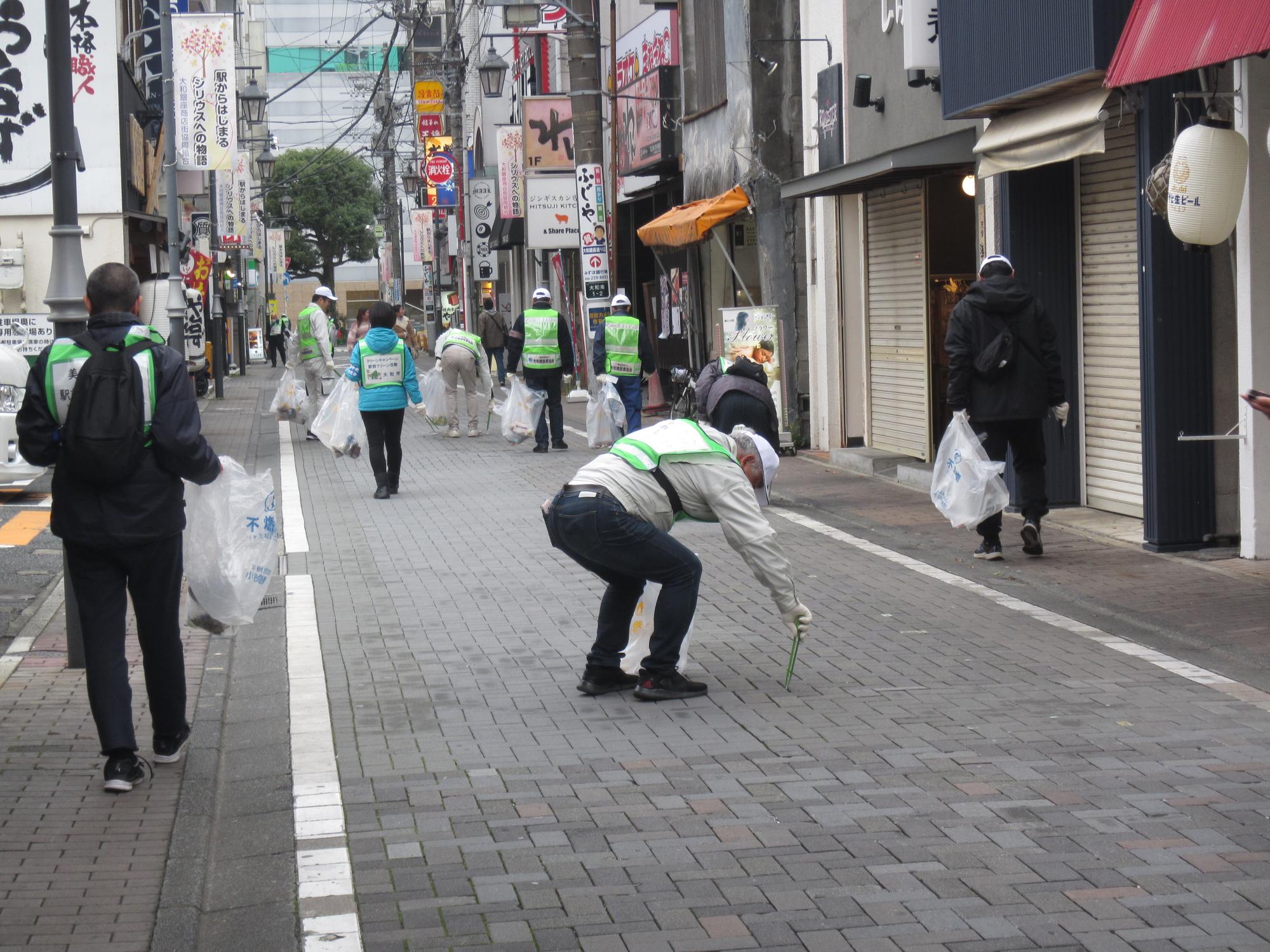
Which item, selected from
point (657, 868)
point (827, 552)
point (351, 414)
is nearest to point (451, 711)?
point (657, 868)

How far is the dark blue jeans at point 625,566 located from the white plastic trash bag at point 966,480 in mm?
3592

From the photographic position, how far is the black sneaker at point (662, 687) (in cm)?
701

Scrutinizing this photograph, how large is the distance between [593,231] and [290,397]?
4534mm

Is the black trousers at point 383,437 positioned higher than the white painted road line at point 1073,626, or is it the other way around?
the black trousers at point 383,437

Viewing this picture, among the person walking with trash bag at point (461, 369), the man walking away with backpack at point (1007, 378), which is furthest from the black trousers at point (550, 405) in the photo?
the man walking away with backpack at point (1007, 378)

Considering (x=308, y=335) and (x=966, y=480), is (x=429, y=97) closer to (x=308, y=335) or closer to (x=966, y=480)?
(x=308, y=335)

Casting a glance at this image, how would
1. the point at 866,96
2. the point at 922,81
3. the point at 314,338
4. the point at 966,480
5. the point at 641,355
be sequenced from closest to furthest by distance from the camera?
the point at 966,480 < the point at 922,81 < the point at 866,96 < the point at 641,355 < the point at 314,338

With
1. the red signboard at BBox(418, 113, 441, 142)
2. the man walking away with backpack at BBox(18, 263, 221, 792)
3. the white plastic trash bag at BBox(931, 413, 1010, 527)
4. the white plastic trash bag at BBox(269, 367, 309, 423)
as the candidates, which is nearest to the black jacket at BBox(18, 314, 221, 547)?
the man walking away with backpack at BBox(18, 263, 221, 792)

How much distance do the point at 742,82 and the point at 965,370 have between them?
9401 millimetres

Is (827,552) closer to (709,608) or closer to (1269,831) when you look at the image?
(709,608)

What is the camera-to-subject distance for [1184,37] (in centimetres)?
907

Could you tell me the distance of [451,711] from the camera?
695 cm

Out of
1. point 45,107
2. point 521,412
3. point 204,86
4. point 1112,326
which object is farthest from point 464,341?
point 1112,326

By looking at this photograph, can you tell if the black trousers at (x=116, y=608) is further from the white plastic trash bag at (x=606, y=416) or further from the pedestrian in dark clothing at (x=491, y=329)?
the pedestrian in dark clothing at (x=491, y=329)
